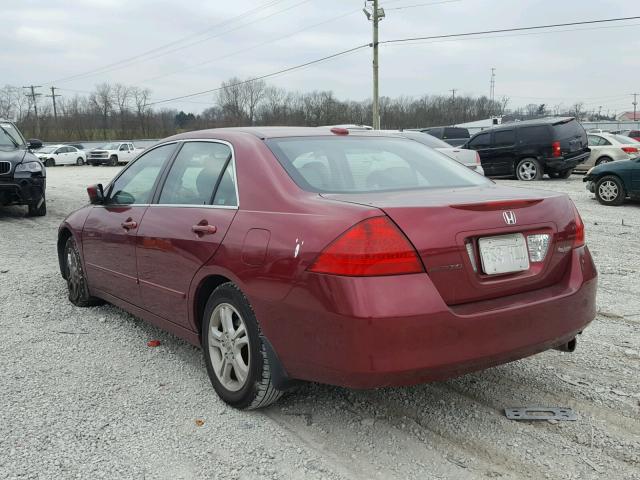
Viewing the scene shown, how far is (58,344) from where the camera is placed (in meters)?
4.36

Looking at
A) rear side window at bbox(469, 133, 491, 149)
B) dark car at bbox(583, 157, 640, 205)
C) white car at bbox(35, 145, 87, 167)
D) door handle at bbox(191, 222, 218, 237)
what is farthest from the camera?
white car at bbox(35, 145, 87, 167)

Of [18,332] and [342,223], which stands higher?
[342,223]

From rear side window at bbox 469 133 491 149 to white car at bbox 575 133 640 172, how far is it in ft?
10.4

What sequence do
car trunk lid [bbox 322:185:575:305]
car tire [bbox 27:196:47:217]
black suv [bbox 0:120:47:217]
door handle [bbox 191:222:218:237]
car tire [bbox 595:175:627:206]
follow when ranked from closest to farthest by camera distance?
1. car trunk lid [bbox 322:185:575:305]
2. door handle [bbox 191:222:218:237]
3. black suv [bbox 0:120:47:217]
4. car tire [bbox 27:196:47:217]
5. car tire [bbox 595:175:627:206]

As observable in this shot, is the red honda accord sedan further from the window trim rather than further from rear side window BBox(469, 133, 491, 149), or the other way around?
rear side window BBox(469, 133, 491, 149)

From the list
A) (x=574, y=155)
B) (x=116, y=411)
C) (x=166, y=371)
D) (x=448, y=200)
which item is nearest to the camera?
(x=448, y=200)

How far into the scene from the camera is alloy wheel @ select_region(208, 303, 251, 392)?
3.16 m

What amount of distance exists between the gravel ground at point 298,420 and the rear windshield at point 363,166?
1.21 metres

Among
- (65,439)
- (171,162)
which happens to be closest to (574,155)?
(171,162)

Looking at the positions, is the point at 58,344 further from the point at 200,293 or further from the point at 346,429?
the point at 346,429

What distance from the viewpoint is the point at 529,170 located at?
17609mm

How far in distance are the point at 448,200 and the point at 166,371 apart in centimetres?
215

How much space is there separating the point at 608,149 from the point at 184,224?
721 inches

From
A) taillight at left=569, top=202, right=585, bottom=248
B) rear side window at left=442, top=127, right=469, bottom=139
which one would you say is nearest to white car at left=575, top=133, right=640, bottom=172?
rear side window at left=442, top=127, right=469, bottom=139
